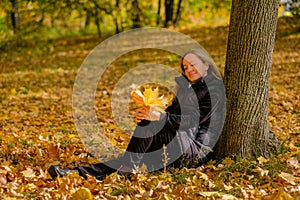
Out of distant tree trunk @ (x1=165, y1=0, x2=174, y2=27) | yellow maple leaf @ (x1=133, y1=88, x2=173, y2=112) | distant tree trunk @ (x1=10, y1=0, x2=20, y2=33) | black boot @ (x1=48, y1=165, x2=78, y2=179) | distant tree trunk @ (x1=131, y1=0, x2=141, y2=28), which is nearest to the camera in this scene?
black boot @ (x1=48, y1=165, x2=78, y2=179)

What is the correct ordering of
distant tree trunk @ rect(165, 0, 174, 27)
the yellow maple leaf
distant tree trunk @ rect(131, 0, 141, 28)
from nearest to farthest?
the yellow maple leaf
distant tree trunk @ rect(131, 0, 141, 28)
distant tree trunk @ rect(165, 0, 174, 27)

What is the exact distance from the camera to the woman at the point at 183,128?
3.81 meters

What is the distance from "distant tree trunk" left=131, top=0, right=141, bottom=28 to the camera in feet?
47.6

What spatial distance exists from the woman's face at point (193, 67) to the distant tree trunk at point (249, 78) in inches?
9.8

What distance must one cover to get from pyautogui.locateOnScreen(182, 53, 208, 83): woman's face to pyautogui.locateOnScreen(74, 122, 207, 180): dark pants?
639mm

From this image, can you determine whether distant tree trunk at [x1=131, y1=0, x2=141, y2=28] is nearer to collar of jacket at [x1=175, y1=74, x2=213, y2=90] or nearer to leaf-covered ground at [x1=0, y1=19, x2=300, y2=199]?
leaf-covered ground at [x1=0, y1=19, x2=300, y2=199]

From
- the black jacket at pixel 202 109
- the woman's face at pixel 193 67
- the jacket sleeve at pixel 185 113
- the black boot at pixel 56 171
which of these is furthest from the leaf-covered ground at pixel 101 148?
the woman's face at pixel 193 67

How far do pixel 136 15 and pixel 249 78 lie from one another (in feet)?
38.5

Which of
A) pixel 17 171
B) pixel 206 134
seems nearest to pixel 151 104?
pixel 206 134

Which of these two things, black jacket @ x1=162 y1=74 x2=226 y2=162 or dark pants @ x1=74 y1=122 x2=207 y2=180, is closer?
dark pants @ x1=74 y1=122 x2=207 y2=180

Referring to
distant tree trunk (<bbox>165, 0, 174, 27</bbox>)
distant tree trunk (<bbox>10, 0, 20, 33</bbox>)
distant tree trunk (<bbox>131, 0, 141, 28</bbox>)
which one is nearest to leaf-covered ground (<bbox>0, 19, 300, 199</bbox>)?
distant tree trunk (<bbox>10, 0, 20, 33</bbox>)

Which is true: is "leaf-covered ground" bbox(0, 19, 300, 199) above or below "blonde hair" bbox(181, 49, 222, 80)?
below

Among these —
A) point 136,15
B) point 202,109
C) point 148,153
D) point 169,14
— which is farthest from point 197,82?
point 169,14

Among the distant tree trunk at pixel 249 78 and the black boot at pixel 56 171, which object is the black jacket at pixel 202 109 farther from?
the black boot at pixel 56 171
